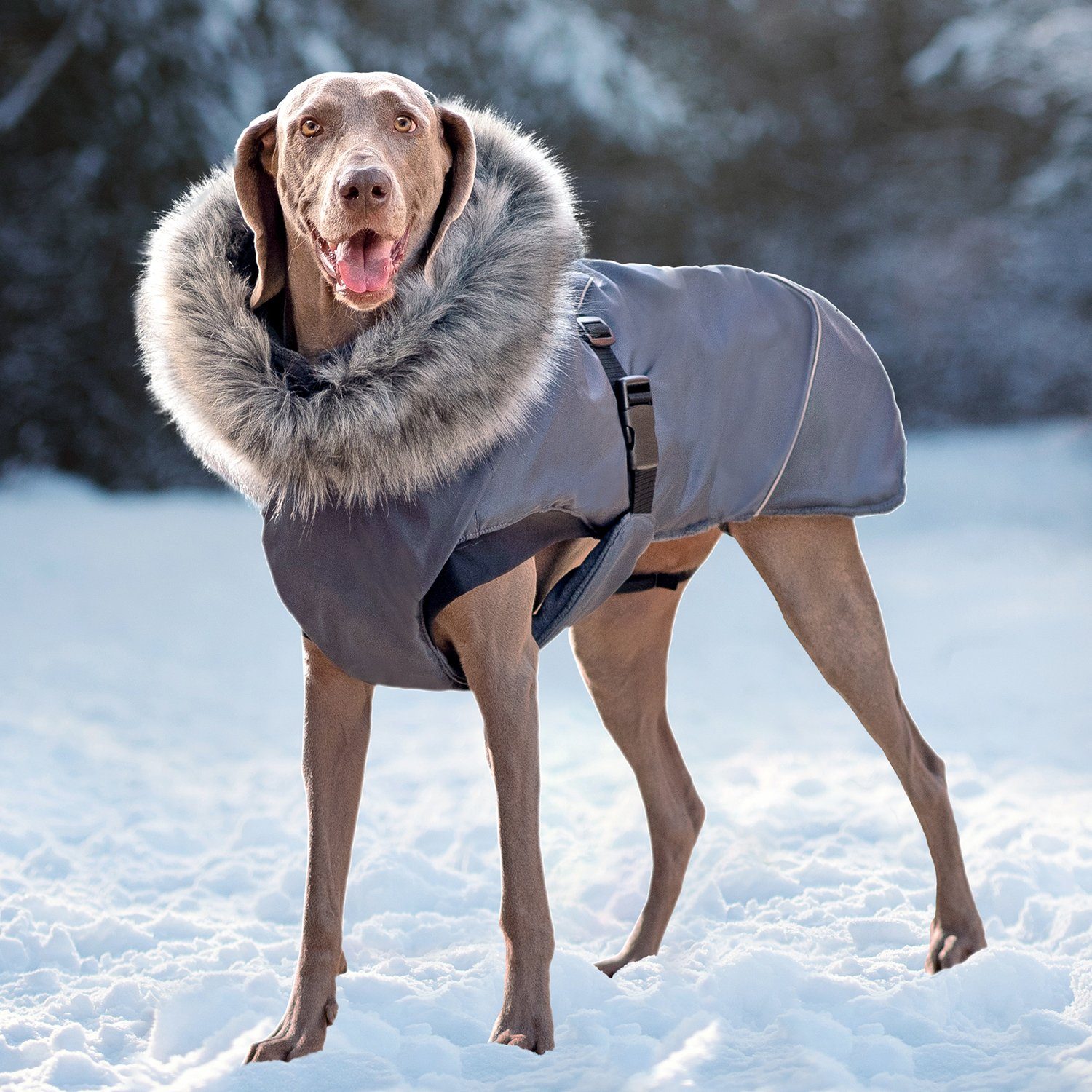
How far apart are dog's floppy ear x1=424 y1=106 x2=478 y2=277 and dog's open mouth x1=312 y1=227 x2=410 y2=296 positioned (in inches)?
4.1

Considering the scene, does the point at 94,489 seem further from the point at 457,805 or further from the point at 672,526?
the point at 672,526

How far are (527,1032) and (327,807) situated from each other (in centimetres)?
42

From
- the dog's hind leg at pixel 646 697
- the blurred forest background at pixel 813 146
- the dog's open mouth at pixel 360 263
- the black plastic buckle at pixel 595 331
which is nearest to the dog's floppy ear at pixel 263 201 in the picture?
the dog's open mouth at pixel 360 263

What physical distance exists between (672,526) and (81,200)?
19.7 ft

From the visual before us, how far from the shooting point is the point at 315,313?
1901 mm

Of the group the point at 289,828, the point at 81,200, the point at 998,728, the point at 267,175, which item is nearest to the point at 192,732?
the point at 289,828

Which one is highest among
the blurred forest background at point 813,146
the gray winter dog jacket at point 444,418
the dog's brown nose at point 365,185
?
the blurred forest background at point 813,146

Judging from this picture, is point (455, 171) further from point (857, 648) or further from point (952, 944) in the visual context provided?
point (952, 944)

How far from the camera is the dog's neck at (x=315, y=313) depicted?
1.88m

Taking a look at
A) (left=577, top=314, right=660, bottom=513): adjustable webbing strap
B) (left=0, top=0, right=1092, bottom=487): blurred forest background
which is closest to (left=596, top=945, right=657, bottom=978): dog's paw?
(left=577, top=314, right=660, bottom=513): adjustable webbing strap

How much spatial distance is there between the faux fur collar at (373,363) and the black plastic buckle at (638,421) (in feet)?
0.44

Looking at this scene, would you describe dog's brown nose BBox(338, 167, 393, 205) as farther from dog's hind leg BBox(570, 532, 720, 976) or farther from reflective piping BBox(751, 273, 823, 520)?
dog's hind leg BBox(570, 532, 720, 976)

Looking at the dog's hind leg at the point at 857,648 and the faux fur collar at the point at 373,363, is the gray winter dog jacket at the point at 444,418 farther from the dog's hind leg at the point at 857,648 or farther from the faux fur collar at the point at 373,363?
the dog's hind leg at the point at 857,648

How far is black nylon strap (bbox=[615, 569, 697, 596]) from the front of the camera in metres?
2.54
